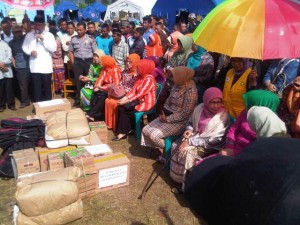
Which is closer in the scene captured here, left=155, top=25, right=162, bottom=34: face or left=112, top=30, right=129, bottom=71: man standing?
left=112, top=30, right=129, bottom=71: man standing

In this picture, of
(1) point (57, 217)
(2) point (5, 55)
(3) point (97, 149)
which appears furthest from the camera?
(2) point (5, 55)

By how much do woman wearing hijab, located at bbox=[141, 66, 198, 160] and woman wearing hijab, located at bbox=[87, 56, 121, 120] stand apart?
1.90m

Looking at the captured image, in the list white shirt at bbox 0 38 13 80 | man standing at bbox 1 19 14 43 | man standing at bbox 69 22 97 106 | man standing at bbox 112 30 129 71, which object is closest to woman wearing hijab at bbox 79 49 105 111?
man standing at bbox 69 22 97 106

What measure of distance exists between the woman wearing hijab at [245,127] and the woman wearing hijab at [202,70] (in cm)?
139

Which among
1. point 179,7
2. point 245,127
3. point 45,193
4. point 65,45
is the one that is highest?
point 179,7

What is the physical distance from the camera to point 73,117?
14.5ft

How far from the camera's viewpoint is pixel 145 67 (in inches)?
208

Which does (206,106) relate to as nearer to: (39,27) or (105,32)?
(39,27)

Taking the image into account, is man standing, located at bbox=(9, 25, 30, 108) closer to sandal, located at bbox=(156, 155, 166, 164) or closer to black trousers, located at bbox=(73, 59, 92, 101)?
black trousers, located at bbox=(73, 59, 92, 101)

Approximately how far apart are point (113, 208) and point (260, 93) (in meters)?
2.08

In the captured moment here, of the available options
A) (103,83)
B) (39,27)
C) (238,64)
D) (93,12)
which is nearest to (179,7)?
(103,83)

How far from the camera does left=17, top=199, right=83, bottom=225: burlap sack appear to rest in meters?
2.97

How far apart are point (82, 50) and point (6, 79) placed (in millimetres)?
1756

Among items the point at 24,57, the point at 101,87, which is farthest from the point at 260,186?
the point at 24,57
